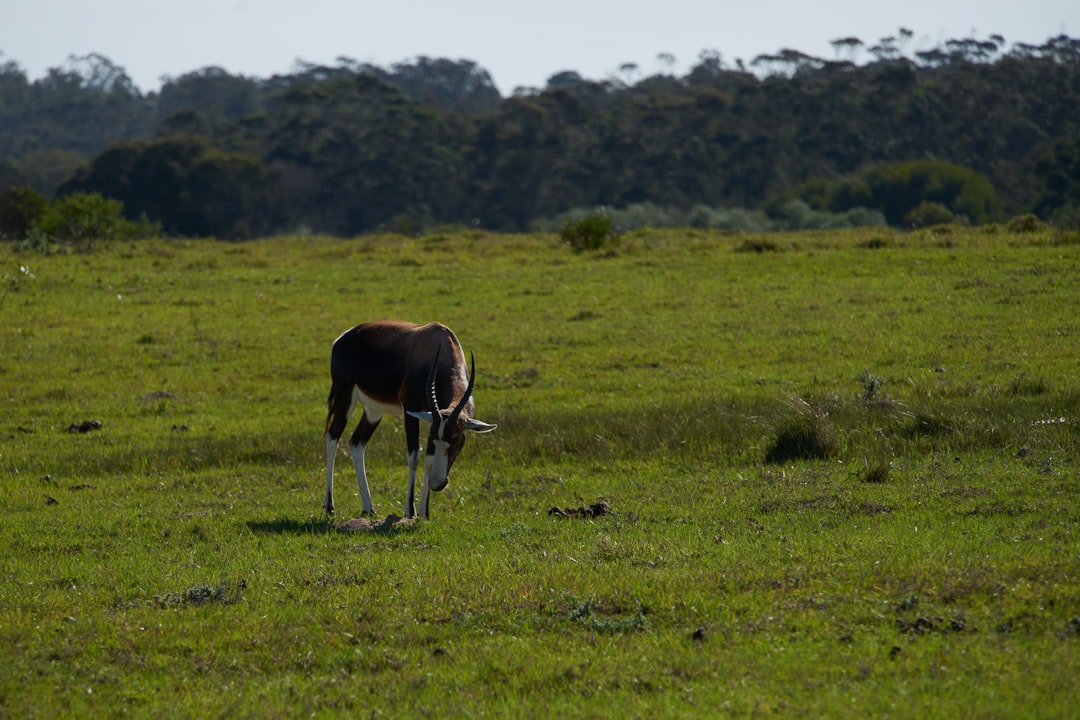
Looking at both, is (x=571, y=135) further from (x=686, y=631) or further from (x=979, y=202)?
(x=686, y=631)

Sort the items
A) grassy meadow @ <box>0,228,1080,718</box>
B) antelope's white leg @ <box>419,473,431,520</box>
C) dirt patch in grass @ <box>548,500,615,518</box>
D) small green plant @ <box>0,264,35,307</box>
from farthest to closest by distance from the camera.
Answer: small green plant @ <box>0,264,35,307</box>, antelope's white leg @ <box>419,473,431,520</box>, dirt patch in grass @ <box>548,500,615,518</box>, grassy meadow @ <box>0,228,1080,718</box>

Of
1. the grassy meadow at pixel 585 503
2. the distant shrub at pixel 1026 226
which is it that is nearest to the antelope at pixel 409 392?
the grassy meadow at pixel 585 503

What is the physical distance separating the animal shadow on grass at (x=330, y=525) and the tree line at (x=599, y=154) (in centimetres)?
5189

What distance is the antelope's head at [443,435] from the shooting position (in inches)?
470

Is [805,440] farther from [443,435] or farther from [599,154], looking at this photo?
[599,154]

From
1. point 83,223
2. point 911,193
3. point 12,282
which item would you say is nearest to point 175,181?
point 83,223

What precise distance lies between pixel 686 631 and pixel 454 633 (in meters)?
1.50

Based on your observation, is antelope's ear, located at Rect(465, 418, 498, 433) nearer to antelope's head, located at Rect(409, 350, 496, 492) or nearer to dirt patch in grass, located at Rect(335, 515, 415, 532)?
antelope's head, located at Rect(409, 350, 496, 492)

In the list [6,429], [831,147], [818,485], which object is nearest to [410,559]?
[818,485]

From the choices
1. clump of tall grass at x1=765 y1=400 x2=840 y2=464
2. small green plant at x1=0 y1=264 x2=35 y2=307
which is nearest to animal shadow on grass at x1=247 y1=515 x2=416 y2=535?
clump of tall grass at x1=765 y1=400 x2=840 y2=464

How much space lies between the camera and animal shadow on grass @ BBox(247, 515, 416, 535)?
38.1 feet

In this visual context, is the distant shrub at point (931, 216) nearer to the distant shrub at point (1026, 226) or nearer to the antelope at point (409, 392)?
the distant shrub at point (1026, 226)

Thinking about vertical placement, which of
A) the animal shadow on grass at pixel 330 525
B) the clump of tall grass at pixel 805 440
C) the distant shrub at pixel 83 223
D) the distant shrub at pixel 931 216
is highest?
the distant shrub at pixel 931 216

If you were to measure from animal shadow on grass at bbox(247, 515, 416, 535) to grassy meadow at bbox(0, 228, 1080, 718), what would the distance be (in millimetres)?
145
